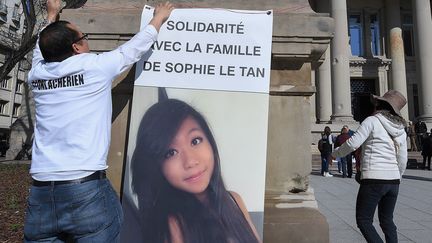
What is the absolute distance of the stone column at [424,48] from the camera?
93.5ft

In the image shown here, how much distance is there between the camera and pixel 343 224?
21.7ft

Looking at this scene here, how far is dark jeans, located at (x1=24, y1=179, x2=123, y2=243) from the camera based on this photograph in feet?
6.58

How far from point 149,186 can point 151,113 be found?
55 centimetres

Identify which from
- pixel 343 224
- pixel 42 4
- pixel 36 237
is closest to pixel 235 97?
pixel 36 237

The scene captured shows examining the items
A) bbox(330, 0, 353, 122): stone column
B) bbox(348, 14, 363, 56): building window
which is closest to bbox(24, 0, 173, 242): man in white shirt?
bbox(330, 0, 353, 122): stone column

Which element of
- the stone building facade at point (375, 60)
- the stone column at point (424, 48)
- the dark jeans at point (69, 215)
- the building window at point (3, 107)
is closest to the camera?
the dark jeans at point (69, 215)

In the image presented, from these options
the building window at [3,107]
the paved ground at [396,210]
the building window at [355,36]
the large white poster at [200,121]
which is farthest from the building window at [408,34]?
the building window at [3,107]

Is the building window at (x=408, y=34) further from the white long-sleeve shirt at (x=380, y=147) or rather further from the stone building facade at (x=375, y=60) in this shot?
the white long-sleeve shirt at (x=380, y=147)

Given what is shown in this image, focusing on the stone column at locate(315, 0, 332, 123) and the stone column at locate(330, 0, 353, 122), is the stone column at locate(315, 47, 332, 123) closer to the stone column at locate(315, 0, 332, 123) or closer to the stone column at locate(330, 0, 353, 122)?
the stone column at locate(315, 0, 332, 123)

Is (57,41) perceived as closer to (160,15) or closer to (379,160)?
(160,15)

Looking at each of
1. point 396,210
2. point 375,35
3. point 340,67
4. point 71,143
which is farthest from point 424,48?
point 71,143

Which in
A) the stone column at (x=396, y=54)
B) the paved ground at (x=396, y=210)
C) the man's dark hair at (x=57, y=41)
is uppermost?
the stone column at (x=396, y=54)

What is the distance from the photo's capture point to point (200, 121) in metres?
3.15

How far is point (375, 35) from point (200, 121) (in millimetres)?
33264
